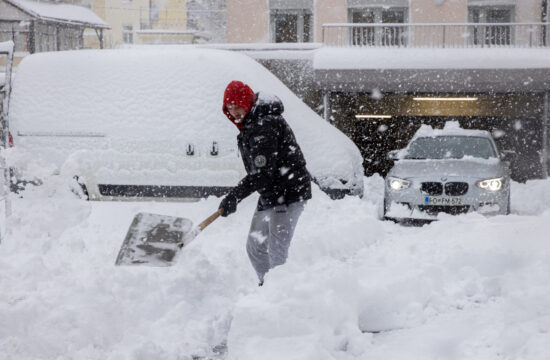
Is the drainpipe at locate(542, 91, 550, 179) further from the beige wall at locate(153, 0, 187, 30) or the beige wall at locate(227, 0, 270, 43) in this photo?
the beige wall at locate(153, 0, 187, 30)

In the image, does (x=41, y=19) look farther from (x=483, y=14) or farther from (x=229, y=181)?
(x=229, y=181)

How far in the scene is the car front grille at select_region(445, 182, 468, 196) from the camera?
8055 millimetres

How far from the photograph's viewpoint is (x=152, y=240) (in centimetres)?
454

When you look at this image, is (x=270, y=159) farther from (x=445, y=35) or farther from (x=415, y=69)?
(x=445, y=35)

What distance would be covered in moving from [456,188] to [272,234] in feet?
14.2

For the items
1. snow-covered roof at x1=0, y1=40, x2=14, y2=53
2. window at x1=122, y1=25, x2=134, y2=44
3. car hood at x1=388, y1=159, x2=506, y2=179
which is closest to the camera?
snow-covered roof at x1=0, y1=40, x2=14, y2=53

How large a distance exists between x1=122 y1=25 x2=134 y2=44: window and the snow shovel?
134 feet

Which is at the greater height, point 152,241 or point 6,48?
point 6,48

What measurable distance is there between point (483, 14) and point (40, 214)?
54.5ft

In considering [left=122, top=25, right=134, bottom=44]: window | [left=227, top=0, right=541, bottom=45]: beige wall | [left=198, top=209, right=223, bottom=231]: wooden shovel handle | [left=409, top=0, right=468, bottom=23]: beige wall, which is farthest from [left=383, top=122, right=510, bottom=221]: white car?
[left=122, top=25, right=134, bottom=44]: window

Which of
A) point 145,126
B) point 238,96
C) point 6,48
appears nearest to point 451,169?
point 145,126

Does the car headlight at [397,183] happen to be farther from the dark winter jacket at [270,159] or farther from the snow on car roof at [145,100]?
the dark winter jacket at [270,159]

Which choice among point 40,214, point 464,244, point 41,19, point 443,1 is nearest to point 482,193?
point 464,244

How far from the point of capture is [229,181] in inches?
264
